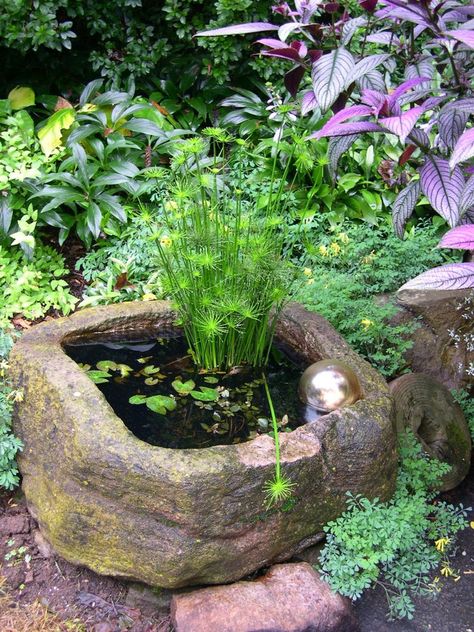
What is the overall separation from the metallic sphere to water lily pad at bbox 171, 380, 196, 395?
1.62 feet

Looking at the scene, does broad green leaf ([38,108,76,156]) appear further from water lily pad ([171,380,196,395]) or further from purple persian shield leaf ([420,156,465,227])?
purple persian shield leaf ([420,156,465,227])

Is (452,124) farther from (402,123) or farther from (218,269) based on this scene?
(218,269)

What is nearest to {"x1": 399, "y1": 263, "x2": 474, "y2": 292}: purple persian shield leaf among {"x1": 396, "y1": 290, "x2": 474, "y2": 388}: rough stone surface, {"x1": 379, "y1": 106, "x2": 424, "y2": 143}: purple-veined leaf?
{"x1": 379, "y1": 106, "x2": 424, "y2": 143}: purple-veined leaf

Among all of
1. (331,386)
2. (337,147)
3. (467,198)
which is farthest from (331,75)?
(331,386)

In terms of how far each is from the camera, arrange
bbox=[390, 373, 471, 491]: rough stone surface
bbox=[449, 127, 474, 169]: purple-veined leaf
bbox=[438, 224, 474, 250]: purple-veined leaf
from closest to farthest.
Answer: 1. bbox=[449, 127, 474, 169]: purple-veined leaf
2. bbox=[438, 224, 474, 250]: purple-veined leaf
3. bbox=[390, 373, 471, 491]: rough stone surface

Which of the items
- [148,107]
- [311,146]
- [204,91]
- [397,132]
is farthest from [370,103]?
[204,91]

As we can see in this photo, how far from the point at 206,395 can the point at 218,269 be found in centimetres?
52

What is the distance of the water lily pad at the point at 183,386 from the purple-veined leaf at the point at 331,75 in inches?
52.0

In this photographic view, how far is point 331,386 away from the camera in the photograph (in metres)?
2.71

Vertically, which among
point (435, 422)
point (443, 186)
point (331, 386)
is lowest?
point (435, 422)

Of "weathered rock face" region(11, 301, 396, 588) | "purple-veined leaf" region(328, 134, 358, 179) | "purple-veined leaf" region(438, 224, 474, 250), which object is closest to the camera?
"purple-veined leaf" region(438, 224, 474, 250)

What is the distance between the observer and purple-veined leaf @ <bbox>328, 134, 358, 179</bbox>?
2.42 meters

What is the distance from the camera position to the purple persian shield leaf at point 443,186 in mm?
2193

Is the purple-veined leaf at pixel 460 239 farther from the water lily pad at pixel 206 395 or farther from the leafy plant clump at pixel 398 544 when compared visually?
the water lily pad at pixel 206 395
